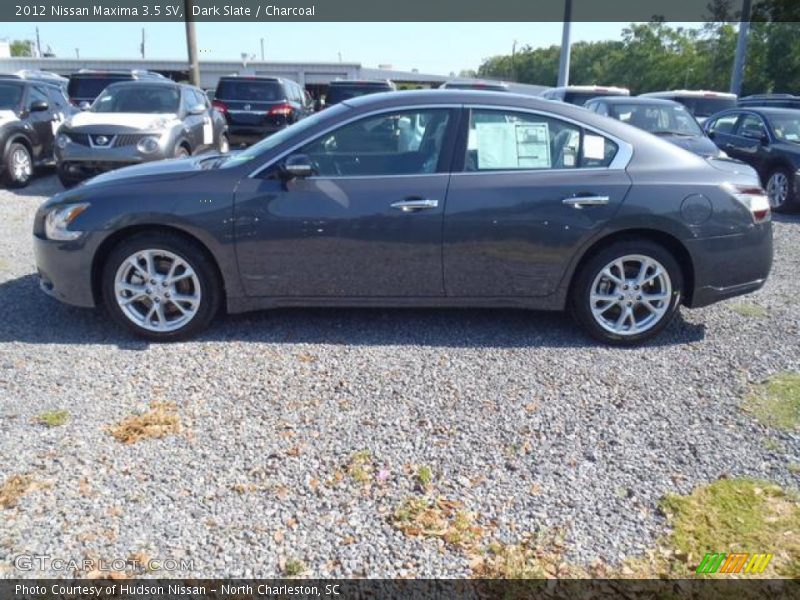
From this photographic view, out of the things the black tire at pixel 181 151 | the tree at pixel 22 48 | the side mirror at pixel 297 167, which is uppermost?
the tree at pixel 22 48

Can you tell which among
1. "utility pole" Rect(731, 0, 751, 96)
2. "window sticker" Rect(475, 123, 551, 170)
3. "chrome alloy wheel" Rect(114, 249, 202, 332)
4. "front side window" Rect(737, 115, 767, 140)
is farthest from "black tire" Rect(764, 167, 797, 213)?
"utility pole" Rect(731, 0, 751, 96)

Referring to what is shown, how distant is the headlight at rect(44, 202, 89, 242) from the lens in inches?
166

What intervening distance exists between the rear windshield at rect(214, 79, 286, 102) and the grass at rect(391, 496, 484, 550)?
41.3 feet

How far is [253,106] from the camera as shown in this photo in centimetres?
1380

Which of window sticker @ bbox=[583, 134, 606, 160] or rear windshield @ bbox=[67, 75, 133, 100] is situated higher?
rear windshield @ bbox=[67, 75, 133, 100]

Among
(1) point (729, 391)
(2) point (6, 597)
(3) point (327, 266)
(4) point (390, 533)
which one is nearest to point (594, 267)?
(1) point (729, 391)

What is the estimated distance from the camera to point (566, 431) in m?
3.36

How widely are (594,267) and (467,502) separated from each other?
7.02ft

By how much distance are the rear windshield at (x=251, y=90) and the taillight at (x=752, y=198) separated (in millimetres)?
11281

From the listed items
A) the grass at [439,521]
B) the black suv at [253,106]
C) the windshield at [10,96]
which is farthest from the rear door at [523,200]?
the black suv at [253,106]

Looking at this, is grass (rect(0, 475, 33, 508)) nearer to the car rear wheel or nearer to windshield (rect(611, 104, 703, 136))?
windshield (rect(611, 104, 703, 136))

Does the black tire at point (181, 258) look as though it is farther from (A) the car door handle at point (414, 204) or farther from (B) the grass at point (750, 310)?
(B) the grass at point (750, 310)

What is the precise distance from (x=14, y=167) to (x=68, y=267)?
23.0ft

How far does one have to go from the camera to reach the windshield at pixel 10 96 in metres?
10.4
